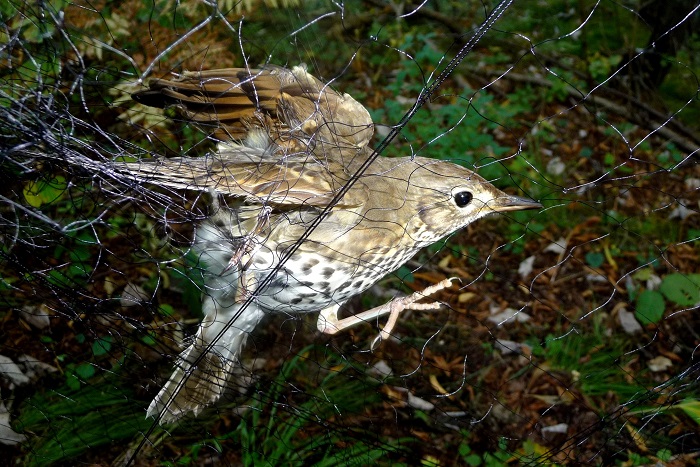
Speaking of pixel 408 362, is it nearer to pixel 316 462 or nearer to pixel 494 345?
pixel 494 345

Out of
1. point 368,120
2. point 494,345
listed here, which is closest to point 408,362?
point 494,345

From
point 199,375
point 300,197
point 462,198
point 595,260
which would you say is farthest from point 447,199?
point 595,260

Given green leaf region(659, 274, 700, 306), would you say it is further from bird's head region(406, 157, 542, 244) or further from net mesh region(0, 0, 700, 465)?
bird's head region(406, 157, 542, 244)

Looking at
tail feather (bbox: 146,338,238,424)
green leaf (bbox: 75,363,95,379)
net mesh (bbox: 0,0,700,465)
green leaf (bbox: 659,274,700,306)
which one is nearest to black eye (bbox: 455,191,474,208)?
net mesh (bbox: 0,0,700,465)

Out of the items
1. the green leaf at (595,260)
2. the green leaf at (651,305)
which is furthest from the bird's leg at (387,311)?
the green leaf at (595,260)

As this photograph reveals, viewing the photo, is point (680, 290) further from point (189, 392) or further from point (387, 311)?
point (189, 392)

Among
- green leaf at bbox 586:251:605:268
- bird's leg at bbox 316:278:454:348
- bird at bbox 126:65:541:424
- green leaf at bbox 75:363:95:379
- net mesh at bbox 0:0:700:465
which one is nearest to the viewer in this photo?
bird at bbox 126:65:541:424

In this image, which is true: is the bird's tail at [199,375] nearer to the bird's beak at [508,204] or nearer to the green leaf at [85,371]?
the green leaf at [85,371]

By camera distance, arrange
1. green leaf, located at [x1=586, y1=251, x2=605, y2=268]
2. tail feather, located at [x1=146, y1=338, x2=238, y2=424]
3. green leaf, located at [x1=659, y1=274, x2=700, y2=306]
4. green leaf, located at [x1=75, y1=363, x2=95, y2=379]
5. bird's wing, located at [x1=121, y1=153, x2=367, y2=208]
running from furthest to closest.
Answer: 1. green leaf, located at [x1=586, y1=251, x2=605, y2=268]
2. green leaf, located at [x1=659, y1=274, x2=700, y2=306]
3. green leaf, located at [x1=75, y1=363, x2=95, y2=379]
4. tail feather, located at [x1=146, y1=338, x2=238, y2=424]
5. bird's wing, located at [x1=121, y1=153, x2=367, y2=208]
